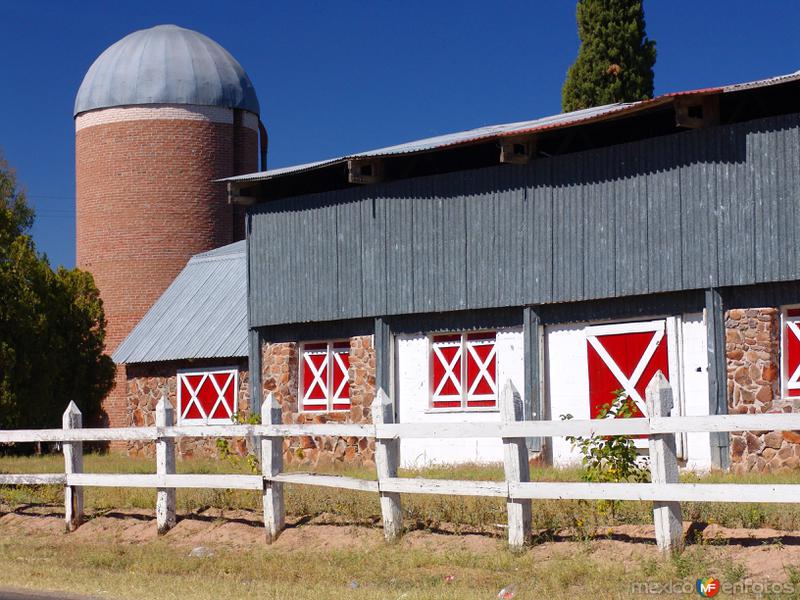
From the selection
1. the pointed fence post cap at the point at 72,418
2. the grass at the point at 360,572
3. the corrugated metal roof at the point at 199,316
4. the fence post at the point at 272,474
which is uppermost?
the corrugated metal roof at the point at 199,316

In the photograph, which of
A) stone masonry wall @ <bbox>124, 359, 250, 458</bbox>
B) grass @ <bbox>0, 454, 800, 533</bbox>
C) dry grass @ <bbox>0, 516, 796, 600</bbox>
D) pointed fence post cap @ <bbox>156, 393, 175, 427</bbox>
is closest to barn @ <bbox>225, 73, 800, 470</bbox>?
grass @ <bbox>0, 454, 800, 533</bbox>

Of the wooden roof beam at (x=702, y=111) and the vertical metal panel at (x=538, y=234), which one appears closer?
the wooden roof beam at (x=702, y=111)

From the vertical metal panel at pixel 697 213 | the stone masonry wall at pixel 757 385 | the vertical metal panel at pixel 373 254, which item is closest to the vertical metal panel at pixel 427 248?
the vertical metal panel at pixel 373 254

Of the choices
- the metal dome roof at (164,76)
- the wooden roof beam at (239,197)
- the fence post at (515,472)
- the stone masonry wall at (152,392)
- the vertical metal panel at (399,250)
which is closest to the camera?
the fence post at (515,472)

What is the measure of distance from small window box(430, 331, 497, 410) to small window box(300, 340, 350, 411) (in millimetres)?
2389

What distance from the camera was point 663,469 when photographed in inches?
417

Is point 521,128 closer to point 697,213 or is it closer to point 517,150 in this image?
point 517,150

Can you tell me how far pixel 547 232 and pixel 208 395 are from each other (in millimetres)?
11517

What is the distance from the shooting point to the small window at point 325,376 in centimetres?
2545

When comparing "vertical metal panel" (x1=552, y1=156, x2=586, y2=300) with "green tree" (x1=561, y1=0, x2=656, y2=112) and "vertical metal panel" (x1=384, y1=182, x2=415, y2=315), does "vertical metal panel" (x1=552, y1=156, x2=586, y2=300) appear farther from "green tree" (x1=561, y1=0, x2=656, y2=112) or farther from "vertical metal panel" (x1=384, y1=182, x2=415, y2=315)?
"green tree" (x1=561, y1=0, x2=656, y2=112)

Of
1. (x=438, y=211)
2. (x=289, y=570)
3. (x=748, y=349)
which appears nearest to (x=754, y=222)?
(x=748, y=349)

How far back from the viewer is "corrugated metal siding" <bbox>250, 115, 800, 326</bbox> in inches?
751

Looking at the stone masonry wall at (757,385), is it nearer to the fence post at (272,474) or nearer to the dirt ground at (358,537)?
the dirt ground at (358,537)

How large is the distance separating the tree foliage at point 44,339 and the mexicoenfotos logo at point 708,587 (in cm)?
2103
